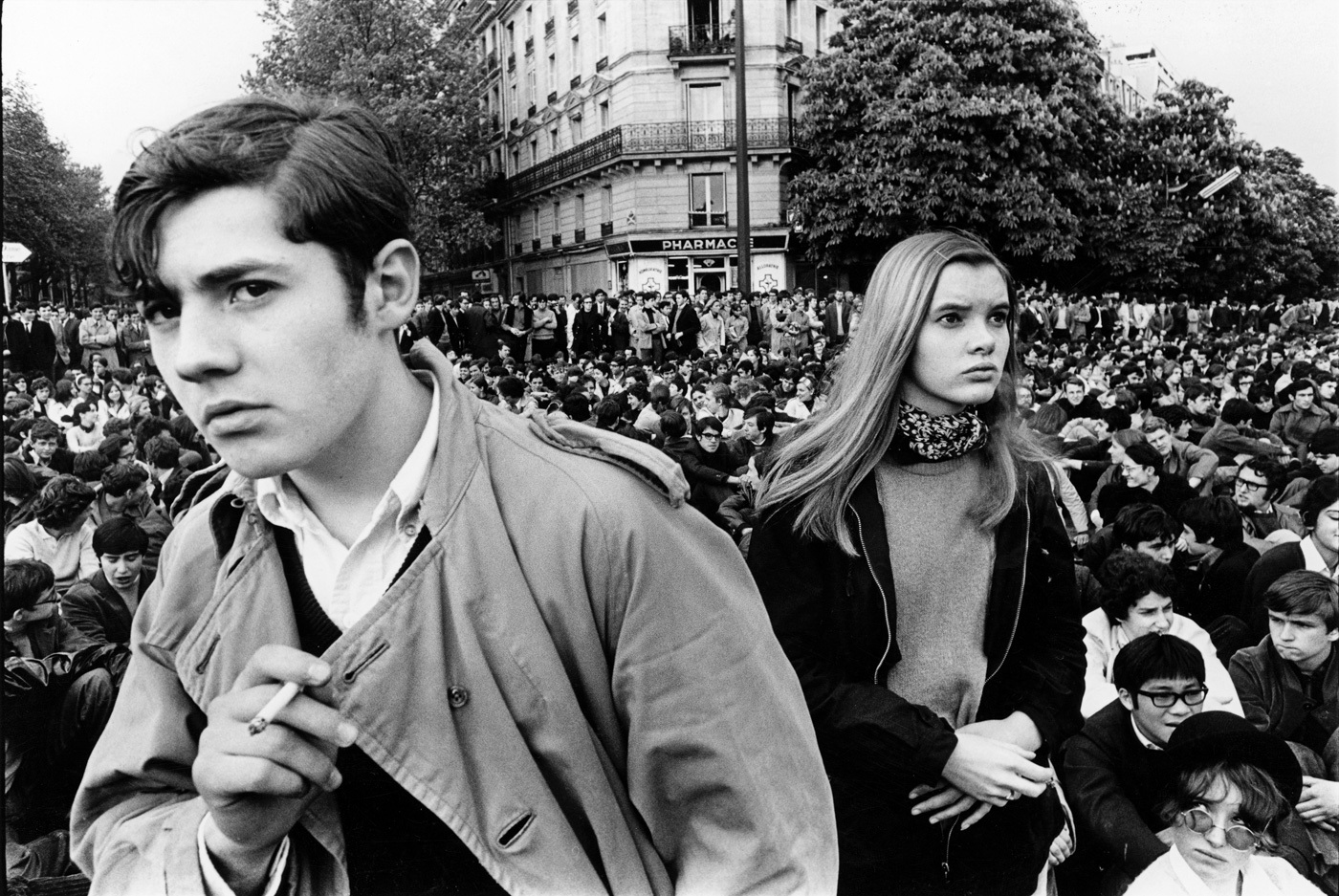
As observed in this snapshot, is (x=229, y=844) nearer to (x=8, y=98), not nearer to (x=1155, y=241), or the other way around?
(x=8, y=98)

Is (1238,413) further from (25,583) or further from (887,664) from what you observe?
(25,583)

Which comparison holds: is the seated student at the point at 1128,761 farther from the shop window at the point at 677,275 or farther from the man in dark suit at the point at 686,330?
the shop window at the point at 677,275

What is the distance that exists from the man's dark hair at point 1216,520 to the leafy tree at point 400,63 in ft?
13.6

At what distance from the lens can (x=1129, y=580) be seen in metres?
4.38

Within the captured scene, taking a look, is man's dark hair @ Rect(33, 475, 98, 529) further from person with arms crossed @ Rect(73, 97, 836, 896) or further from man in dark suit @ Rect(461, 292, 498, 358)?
man in dark suit @ Rect(461, 292, 498, 358)

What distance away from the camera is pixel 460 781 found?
4.36ft

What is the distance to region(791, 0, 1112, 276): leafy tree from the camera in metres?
26.6

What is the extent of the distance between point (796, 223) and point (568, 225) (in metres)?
8.41

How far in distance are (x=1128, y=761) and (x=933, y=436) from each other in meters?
1.83

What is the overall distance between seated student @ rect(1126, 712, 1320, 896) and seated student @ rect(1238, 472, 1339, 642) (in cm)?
159

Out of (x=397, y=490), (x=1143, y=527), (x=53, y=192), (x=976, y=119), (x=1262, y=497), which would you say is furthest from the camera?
(x=976, y=119)

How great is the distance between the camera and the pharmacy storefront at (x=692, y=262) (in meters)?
33.5

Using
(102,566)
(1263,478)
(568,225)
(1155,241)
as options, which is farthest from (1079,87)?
(102,566)

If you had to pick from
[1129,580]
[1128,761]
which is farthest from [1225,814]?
[1129,580]
